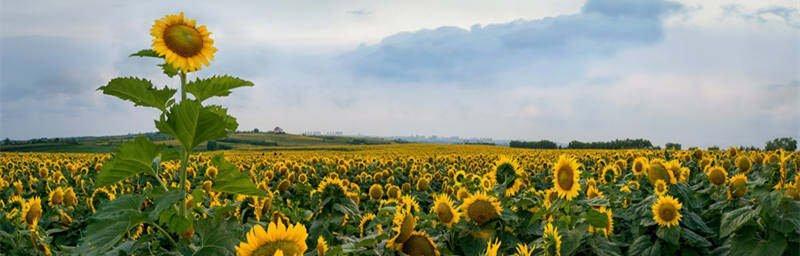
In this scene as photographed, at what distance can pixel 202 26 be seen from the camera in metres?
2.93

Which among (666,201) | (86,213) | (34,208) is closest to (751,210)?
(666,201)

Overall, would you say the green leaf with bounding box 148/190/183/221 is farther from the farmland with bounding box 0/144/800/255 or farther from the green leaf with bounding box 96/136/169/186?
the green leaf with bounding box 96/136/169/186

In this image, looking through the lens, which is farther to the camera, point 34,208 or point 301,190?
point 301,190

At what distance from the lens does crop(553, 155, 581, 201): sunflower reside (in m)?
4.84

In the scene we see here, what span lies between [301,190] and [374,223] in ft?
9.22

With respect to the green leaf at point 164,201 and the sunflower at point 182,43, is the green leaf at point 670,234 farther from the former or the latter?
the green leaf at point 164,201

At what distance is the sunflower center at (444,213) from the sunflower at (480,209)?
152 mm

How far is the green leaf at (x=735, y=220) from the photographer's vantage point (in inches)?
163

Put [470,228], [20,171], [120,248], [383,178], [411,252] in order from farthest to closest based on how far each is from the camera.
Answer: [20,171], [383,178], [470,228], [411,252], [120,248]

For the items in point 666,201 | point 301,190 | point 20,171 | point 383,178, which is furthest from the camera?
point 20,171

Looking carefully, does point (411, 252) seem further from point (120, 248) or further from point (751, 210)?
point (751, 210)

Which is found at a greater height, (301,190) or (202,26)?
(202,26)

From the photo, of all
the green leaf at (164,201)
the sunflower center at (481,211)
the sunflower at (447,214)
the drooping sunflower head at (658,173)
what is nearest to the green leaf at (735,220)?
the drooping sunflower head at (658,173)

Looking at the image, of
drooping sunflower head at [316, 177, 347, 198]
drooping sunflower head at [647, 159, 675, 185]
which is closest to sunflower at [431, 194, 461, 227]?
drooping sunflower head at [316, 177, 347, 198]
